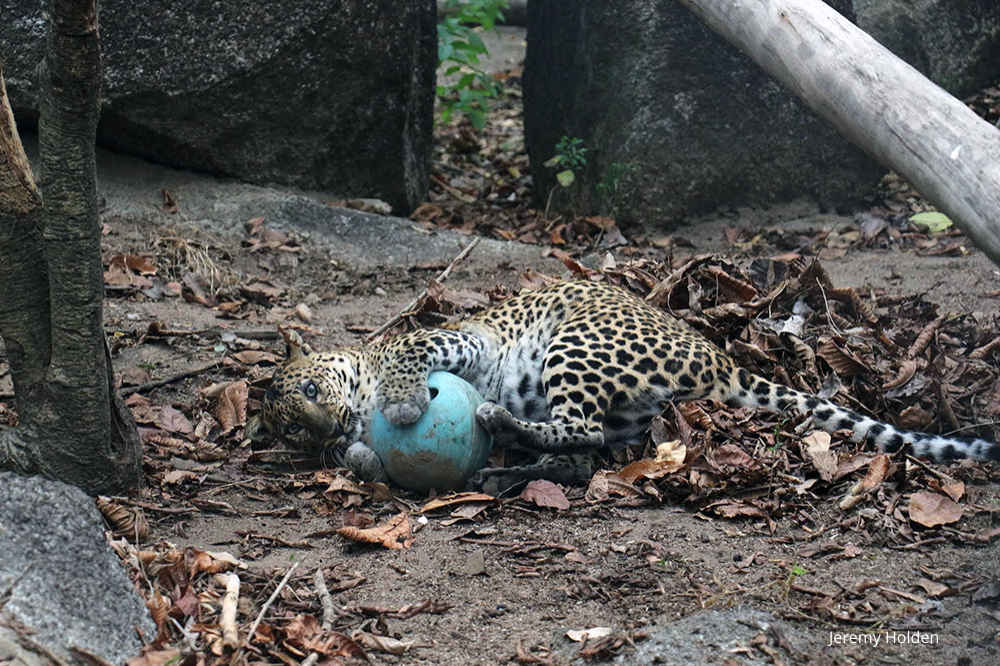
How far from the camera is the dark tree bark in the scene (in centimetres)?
409

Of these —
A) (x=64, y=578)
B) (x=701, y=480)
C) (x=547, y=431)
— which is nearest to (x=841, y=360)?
(x=701, y=480)

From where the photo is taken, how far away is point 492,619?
13.5 ft

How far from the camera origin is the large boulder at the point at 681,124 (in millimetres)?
9031

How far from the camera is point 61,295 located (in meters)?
4.34

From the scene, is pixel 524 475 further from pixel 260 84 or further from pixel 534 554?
pixel 260 84

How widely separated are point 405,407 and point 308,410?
608 mm

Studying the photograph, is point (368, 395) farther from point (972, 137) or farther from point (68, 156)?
point (972, 137)

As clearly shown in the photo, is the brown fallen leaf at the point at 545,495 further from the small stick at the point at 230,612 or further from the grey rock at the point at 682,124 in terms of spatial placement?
the grey rock at the point at 682,124

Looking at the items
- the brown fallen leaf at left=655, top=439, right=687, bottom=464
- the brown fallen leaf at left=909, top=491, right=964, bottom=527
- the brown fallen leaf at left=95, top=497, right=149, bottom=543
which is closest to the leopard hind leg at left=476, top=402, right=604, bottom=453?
the brown fallen leaf at left=655, top=439, right=687, bottom=464

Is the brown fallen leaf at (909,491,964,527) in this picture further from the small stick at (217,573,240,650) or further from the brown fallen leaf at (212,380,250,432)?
the brown fallen leaf at (212,380,250,432)

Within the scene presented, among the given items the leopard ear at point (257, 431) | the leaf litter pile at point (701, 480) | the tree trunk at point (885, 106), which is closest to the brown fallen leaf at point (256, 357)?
the leaf litter pile at point (701, 480)

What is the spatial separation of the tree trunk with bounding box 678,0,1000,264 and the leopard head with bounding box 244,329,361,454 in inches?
119

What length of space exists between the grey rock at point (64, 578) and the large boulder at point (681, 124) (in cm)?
635

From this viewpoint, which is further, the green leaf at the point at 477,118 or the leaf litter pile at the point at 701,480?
the green leaf at the point at 477,118
